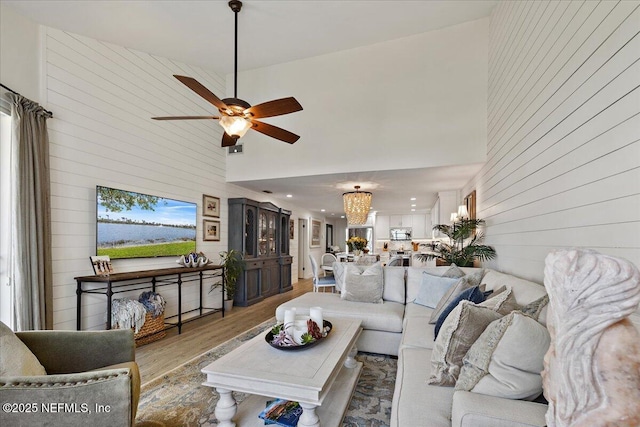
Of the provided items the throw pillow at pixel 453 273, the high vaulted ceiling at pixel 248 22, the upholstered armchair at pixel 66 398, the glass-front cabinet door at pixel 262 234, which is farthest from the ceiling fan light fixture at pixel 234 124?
the glass-front cabinet door at pixel 262 234

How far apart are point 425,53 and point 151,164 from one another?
425 centimetres

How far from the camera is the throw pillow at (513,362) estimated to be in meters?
1.22

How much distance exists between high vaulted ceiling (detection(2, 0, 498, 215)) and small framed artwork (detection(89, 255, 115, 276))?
7.92ft

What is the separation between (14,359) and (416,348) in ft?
7.66

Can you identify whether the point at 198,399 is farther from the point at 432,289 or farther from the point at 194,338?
the point at 432,289

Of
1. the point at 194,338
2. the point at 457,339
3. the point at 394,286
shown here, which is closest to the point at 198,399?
the point at 194,338

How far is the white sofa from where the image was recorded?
3.71 feet

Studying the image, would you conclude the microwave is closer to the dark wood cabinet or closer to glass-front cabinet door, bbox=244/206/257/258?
the dark wood cabinet

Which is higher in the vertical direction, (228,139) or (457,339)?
(228,139)

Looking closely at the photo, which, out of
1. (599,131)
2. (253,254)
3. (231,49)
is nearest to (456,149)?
(599,131)

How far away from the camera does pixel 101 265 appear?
3.27 metres

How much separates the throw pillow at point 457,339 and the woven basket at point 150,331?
3251mm

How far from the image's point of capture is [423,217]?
9852mm

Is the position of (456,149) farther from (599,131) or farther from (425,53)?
(599,131)
